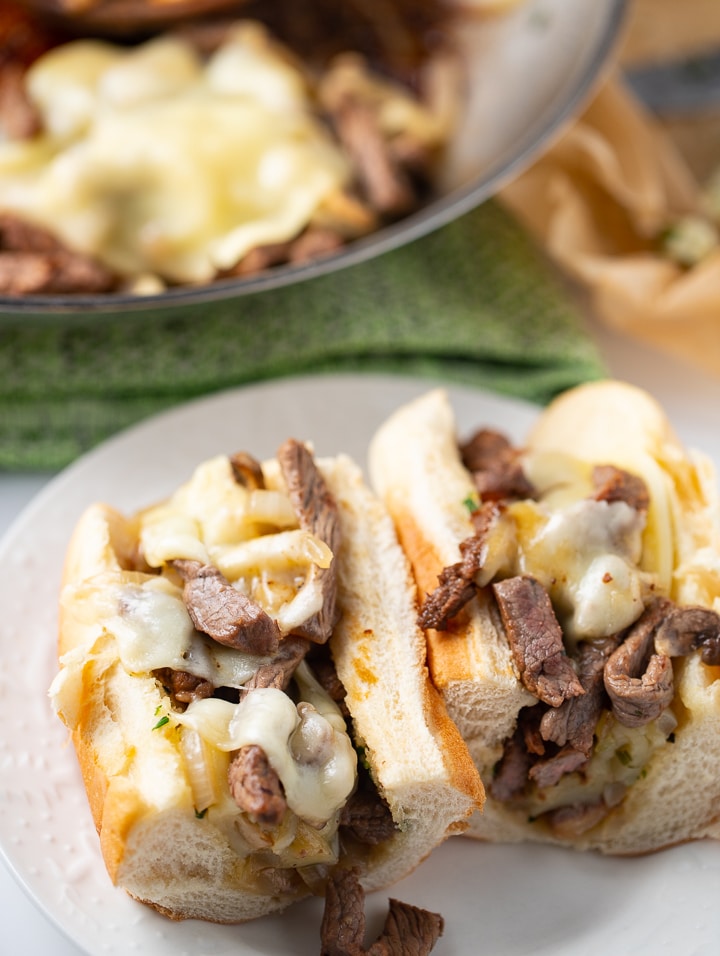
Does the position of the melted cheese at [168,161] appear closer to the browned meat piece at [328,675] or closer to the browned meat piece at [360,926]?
the browned meat piece at [328,675]

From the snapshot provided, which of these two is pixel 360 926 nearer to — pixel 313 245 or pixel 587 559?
pixel 587 559

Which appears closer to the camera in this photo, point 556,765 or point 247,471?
point 556,765

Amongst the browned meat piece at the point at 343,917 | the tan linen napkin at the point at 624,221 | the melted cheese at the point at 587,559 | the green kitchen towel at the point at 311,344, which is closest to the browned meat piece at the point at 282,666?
the browned meat piece at the point at 343,917

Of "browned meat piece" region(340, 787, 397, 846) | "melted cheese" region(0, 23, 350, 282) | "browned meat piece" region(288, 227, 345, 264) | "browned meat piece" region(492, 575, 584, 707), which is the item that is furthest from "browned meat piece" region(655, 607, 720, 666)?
"melted cheese" region(0, 23, 350, 282)

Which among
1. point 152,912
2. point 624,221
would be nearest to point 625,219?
point 624,221

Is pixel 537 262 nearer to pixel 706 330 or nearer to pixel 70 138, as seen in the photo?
pixel 706 330

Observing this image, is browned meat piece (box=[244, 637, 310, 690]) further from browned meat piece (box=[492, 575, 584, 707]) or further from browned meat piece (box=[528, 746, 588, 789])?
browned meat piece (box=[528, 746, 588, 789])
